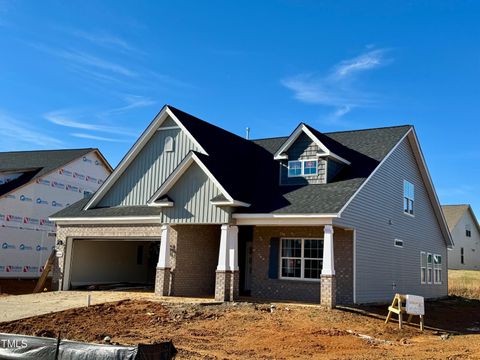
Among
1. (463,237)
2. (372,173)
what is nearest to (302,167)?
(372,173)

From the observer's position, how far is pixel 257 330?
50.2 feet

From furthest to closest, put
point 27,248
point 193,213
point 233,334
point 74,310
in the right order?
1. point 27,248
2. point 193,213
3. point 74,310
4. point 233,334

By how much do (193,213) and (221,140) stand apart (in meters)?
5.14

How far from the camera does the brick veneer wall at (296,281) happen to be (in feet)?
67.7

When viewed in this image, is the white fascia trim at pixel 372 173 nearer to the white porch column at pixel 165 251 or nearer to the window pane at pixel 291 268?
the window pane at pixel 291 268

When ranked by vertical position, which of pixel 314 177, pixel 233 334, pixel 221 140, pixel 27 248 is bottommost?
pixel 233 334

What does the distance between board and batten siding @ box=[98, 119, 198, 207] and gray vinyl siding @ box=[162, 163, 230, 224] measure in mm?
2462

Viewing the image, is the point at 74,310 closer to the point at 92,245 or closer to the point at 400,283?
the point at 92,245

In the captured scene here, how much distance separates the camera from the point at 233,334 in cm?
1486

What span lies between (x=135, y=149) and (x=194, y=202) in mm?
5176

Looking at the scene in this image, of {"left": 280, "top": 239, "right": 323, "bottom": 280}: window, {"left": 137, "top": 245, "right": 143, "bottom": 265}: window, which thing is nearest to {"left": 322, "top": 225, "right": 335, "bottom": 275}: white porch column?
{"left": 280, "top": 239, "right": 323, "bottom": 280}: window

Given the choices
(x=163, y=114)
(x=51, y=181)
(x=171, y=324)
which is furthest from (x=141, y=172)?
(x=51, y=181)

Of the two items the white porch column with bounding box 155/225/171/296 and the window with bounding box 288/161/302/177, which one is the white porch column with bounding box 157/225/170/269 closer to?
the white porch column with bounding box 155/225/171/296

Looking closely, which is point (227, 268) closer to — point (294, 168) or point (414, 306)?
point (294, 168)
